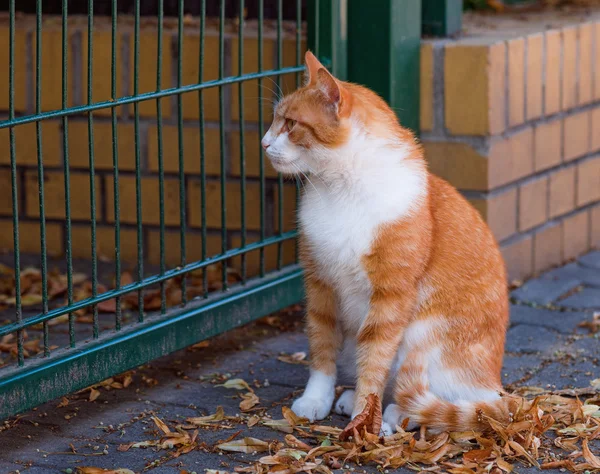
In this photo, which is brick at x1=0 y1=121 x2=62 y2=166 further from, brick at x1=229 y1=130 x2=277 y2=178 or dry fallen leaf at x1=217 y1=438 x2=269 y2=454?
dry fallen leaf at x1=217 y1=438 x2=269 y2=454

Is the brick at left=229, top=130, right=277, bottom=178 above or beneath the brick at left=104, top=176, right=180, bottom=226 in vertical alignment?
above

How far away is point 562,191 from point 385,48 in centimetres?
127

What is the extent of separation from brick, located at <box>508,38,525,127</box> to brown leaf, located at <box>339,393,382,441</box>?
1.88m

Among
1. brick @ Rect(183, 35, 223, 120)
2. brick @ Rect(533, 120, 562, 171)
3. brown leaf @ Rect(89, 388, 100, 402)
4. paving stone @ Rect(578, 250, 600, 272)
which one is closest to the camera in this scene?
brown leaf @ Rect(89, 388, 100, 402)

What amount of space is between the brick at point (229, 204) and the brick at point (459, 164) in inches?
29.9

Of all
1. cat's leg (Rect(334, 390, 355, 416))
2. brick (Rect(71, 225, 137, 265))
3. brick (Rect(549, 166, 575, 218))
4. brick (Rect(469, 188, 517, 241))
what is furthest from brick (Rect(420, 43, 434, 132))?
cat's leg (Rect(334, 390, 355, 416))

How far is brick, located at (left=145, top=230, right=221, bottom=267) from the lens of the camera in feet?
15.2

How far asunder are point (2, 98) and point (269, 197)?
130cm

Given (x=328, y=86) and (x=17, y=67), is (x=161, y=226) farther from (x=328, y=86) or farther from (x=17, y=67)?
(x=17, y=67)

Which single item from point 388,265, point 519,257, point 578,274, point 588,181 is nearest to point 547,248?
point 578,274

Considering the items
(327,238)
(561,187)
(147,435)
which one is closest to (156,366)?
(147,435)

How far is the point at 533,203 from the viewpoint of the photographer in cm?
468

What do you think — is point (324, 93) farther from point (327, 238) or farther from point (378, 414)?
point (378, 414)

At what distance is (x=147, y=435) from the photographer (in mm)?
2986
